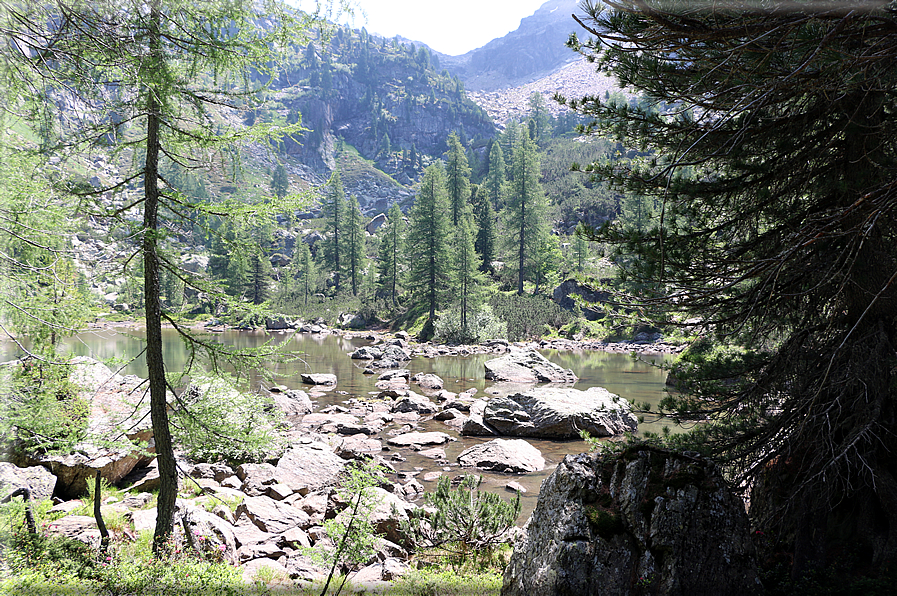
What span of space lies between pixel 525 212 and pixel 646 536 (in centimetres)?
4531

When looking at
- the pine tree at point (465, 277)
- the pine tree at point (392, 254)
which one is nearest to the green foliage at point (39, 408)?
the pine tree at point (465, 277)

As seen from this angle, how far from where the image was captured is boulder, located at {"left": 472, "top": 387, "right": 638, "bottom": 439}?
13.3 meters

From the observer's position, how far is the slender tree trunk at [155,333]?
16.1 feet

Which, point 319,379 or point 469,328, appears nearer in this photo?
point 319,379

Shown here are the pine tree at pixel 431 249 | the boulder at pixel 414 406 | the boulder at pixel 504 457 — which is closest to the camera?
the boulder at pixel 504 457

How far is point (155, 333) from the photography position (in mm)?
5094

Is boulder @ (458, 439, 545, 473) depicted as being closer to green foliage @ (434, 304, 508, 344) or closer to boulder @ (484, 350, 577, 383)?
boulder @ (484, 350, 577, 383)

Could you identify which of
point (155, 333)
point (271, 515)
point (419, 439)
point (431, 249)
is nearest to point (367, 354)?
point (431, 249)

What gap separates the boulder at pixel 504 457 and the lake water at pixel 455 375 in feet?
0.89

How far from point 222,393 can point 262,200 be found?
7.97 ft

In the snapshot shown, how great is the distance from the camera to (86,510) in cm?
662

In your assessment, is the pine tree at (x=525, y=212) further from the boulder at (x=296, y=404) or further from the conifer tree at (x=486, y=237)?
the boulder at (x=296, y=404)

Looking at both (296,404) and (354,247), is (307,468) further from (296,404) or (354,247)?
(354,247)

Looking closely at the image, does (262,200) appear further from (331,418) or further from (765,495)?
(331,418)
